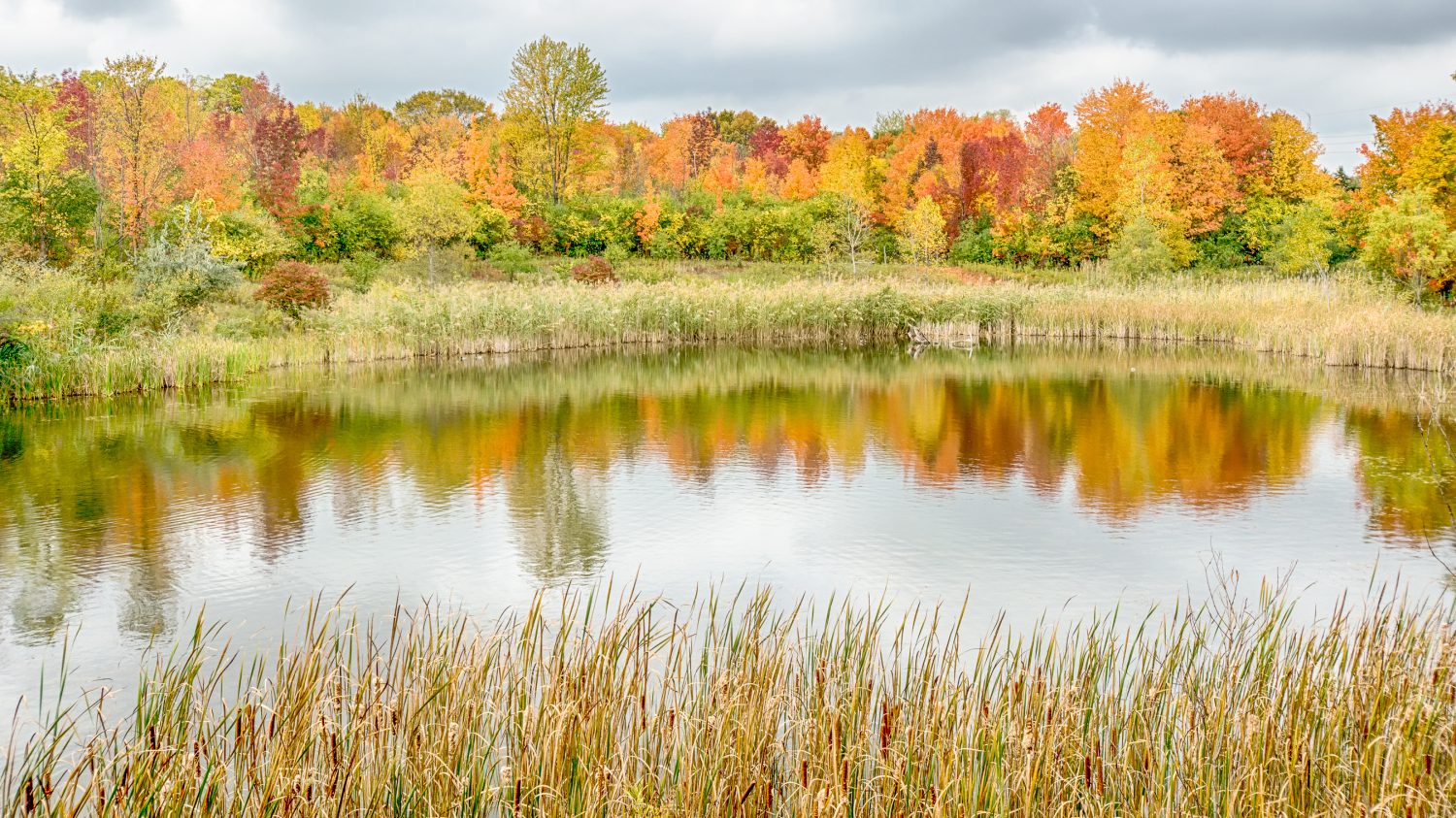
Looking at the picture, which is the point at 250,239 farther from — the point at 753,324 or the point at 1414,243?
the point at 1414,243

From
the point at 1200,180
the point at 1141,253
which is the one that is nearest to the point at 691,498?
the point at 1141,253

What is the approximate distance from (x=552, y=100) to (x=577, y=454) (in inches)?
1554

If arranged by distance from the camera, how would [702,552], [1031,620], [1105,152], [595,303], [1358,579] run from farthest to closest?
1. [1105,152]
2. [595,303]
3. [702,552]
4. [1358,579]
5. [1031,620]

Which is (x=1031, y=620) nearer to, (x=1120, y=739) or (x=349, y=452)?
(x=1120, y=739)

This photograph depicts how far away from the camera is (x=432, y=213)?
35.8 m

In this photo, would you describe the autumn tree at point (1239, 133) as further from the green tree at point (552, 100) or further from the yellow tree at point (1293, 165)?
the green tree at point (552, 100)

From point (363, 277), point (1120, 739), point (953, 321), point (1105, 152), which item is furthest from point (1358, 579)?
point (1105, 152)

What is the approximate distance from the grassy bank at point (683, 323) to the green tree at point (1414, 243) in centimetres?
75

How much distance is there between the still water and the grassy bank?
117 cm

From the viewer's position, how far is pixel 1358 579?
7367 millimetres

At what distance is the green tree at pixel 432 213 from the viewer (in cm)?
3566

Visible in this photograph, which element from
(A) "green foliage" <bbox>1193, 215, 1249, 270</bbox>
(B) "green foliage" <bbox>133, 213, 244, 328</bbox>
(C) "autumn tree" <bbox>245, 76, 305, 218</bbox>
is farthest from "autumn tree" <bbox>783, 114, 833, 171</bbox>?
(B) "green foliage" <bbox>133, 213, 244, 328</bbox>

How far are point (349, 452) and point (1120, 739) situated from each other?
10.0m

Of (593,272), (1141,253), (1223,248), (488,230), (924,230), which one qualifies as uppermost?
(488,230)
